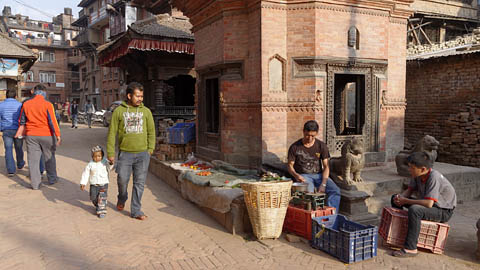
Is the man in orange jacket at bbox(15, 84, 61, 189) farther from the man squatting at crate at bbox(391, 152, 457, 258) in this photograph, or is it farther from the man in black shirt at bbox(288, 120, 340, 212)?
the man squatting at crate at bbox(391, 152, 457, 258)

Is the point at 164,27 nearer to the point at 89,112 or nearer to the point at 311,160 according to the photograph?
the point at 311,160

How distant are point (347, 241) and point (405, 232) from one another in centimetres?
99

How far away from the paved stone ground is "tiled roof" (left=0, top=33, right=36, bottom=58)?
11281 mm

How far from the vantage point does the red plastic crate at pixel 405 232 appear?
4.54 m

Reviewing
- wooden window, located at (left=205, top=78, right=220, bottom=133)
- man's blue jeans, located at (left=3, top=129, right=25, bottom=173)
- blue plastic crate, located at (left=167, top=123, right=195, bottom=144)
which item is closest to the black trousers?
wooden window, located at (left=205, top=78, right=220, bottom=133)

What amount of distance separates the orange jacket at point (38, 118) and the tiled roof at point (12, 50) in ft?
33.3

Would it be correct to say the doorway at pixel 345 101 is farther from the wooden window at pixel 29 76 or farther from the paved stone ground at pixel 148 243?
the wooden window at pixel 29 76

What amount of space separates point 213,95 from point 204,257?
5617 mm

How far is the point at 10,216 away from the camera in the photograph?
19.0 feet

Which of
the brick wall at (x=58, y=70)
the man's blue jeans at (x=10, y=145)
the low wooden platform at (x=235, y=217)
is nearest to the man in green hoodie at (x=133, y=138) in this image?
the low wooden platform at (x=235, y=217)

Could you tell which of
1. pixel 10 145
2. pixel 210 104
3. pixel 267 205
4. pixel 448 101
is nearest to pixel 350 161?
pixel 267 205

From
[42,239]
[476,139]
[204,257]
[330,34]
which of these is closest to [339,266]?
[204,257]

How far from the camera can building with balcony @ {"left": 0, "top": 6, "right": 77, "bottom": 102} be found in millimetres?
44781

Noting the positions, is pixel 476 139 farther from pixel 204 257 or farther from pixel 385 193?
Result: pixel 204 257
